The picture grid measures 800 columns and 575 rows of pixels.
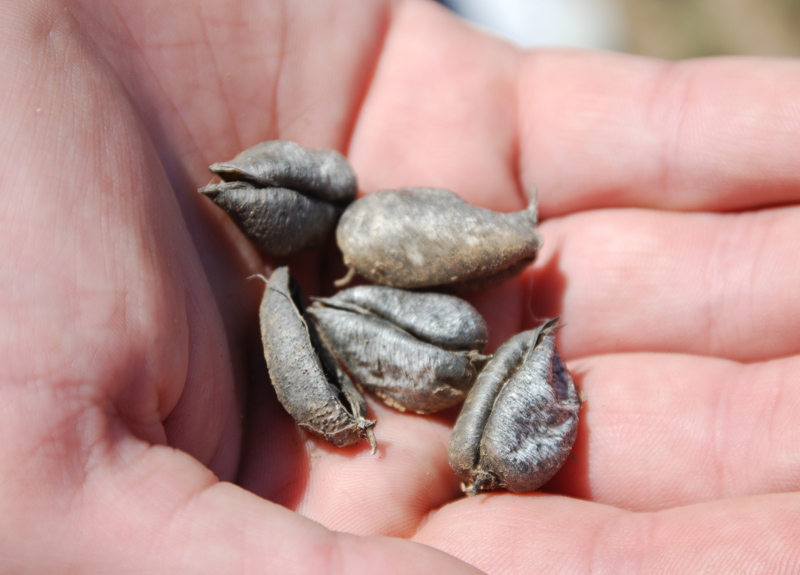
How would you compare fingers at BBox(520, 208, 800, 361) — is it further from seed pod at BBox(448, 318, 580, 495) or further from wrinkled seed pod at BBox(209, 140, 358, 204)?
wrinkled seed pod at BBox(209, 140, 358, 204)

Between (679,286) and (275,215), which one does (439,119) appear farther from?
(679,286)

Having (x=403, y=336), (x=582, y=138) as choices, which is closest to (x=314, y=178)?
(x=403, y=336)

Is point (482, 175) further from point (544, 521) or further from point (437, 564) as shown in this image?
point (437, 564)

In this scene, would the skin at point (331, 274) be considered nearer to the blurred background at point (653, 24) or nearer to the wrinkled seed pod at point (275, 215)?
the wrinkled seed pod at point (275, 215)

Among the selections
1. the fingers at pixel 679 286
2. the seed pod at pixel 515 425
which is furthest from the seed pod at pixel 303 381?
the fingers at pixel 679 286

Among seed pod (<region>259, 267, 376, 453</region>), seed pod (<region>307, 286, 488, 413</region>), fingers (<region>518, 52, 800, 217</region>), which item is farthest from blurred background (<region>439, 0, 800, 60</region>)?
seed pod (<region>259, 267, 376, 453</region>)

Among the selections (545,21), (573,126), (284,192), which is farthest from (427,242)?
(545,21)
